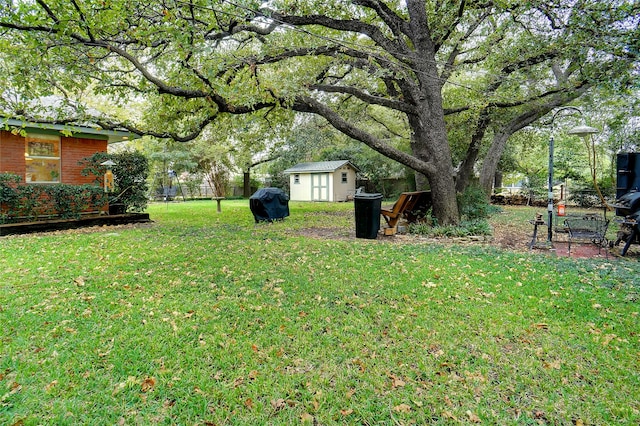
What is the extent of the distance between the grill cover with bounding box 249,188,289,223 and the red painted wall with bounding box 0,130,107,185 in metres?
5.15

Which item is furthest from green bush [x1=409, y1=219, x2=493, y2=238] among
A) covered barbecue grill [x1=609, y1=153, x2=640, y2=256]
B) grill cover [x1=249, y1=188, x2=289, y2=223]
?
grill cover [x1=249, y1=188, x2=289, y2=223]

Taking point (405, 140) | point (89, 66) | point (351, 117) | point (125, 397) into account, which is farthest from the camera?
point (405, 140)

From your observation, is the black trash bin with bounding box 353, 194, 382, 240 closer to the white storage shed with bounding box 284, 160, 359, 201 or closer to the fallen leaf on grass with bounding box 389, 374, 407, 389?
the fallen leaf on grass with bounding box 389, 374, 407, 389

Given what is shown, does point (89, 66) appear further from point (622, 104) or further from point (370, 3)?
point (622, 104)

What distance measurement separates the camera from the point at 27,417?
200 centimetres

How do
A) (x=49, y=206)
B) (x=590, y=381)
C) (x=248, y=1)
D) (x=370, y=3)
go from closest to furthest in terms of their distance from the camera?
(x=590, y=381), (x=248, y=1), (x=370, y=3), (x=49, y=206)

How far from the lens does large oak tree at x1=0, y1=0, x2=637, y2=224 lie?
4914 millimetres

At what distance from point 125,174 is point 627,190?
13.4m

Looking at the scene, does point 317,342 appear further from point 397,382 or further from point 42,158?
point 42,158

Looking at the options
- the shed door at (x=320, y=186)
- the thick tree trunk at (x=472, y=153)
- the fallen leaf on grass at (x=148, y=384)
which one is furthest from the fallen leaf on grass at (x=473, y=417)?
the shed door at (x=320, y=186)

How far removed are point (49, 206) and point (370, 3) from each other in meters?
9.75

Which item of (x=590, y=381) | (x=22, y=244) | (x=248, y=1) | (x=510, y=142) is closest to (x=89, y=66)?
(x=248, y=1)

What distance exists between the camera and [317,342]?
2.95 meters

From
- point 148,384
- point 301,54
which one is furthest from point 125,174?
point 148,384
